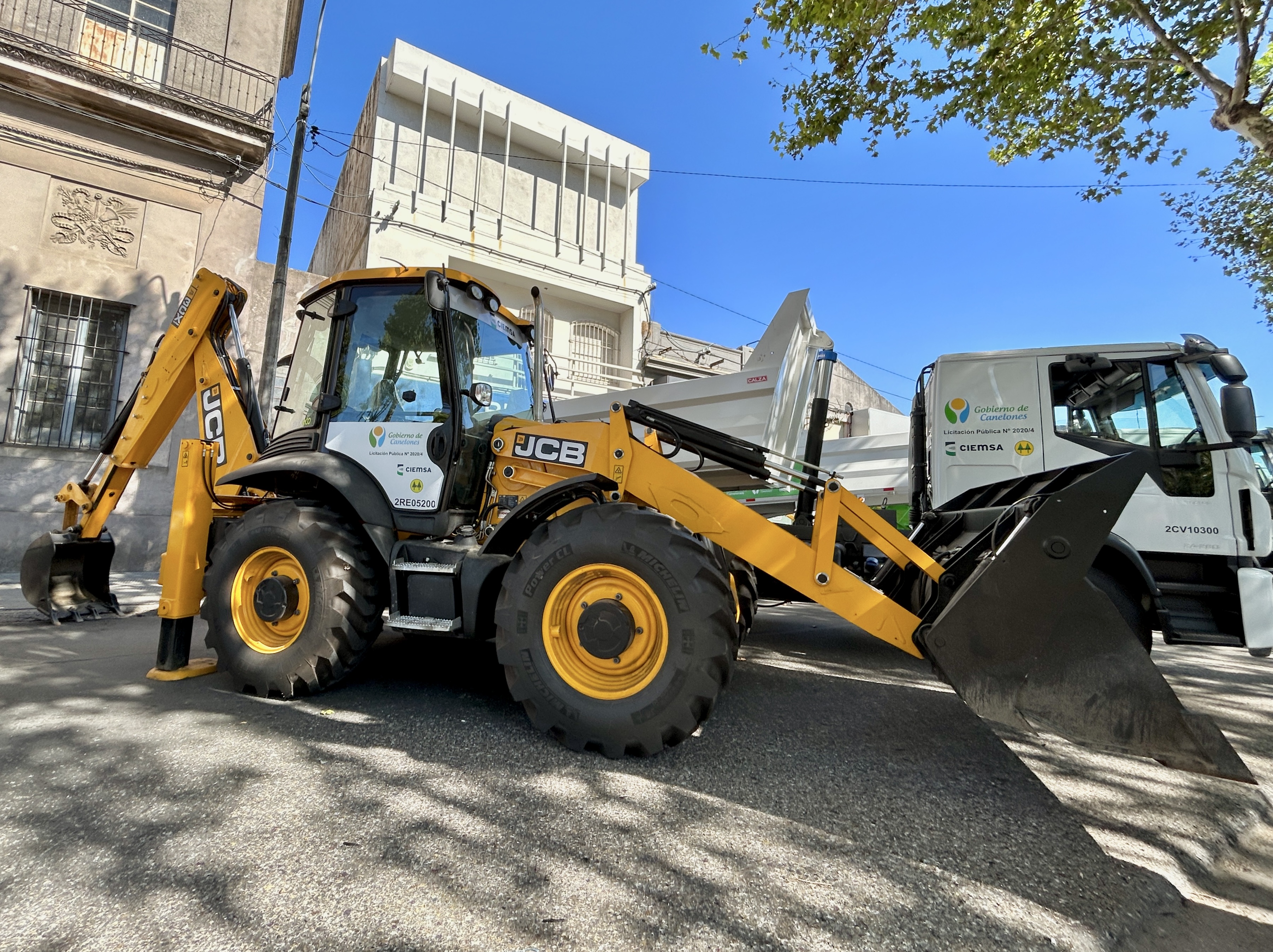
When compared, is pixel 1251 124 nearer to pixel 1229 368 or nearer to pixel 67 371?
pixel 1229 368

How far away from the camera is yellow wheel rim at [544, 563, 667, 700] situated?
2865 mm

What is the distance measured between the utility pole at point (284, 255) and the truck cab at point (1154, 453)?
817cm

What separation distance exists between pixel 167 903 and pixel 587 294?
1647 cm

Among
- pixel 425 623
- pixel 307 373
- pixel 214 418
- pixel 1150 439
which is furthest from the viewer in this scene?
pixel 1150 439

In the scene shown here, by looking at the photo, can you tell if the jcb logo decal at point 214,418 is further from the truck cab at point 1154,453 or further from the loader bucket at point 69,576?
the truck cab at point 1154,453

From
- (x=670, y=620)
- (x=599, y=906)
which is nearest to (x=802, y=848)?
(x=599, y=906)

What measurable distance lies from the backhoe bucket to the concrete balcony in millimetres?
12060

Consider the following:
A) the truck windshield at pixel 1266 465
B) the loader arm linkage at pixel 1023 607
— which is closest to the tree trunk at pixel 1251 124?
the truck windshield at pixel 1266 465

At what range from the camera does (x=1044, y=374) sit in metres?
4.91

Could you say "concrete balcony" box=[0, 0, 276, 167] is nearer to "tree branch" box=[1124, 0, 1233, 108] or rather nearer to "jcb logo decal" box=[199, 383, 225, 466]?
"jcb logo decal" box=[199, 383, 225, 466]

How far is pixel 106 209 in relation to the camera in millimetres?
9383

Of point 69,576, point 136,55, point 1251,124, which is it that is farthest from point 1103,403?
point 136,55

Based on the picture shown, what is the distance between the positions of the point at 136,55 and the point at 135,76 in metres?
0.50

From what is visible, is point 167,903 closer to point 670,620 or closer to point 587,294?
point 670,620
